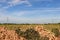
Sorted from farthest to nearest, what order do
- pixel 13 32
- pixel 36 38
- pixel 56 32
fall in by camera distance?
pixel 56 32
pixel 36 38
pixel 13 32

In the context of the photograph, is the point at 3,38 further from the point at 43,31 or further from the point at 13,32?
the point at 43,31

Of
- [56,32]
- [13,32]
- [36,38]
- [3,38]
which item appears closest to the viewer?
[3,38]

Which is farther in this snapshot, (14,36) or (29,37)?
(29,37)

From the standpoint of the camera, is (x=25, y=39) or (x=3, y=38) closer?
(x=3, y=38)

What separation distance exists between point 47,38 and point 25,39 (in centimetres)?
407

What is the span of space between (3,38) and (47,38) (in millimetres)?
8141

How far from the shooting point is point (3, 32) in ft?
110

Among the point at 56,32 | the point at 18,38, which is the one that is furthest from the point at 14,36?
the point at 56,32

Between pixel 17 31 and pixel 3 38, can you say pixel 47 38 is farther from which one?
pixel 3 38

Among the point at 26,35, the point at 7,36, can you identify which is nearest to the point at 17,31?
the point at 26,35

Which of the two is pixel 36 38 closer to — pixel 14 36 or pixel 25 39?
pixel 25 39

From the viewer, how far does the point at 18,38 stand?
1325 inches

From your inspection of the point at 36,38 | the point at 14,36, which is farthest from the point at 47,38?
the point at 14,36

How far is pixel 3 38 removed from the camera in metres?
32.5
